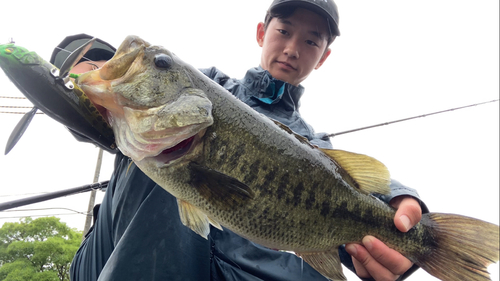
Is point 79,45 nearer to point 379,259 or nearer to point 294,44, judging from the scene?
point 294,44

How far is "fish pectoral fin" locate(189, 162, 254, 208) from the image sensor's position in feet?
4.45

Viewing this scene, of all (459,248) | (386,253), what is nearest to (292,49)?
(386,253)

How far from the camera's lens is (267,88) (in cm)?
267

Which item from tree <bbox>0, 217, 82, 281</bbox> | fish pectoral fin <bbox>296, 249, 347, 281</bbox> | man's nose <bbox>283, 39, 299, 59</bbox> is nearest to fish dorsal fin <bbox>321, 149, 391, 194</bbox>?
fish pectoral fin <bbox>296, 249, 347, 281</bbox>

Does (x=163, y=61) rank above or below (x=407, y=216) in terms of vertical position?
above

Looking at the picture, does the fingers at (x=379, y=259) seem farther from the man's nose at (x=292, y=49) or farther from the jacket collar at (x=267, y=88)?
the man's nose at (x=292, y=49)

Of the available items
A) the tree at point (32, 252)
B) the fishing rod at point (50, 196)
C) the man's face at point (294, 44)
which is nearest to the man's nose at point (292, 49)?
the man's face at point (294, 44)

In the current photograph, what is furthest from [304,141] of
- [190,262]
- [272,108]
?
[272,108]

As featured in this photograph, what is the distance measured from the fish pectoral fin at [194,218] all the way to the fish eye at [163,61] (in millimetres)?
690

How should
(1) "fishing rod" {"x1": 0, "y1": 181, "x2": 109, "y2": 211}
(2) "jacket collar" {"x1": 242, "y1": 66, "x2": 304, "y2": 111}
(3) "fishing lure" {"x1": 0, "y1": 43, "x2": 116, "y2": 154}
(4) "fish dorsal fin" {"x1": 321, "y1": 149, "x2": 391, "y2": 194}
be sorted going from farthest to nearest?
(1) "fishing rod" {"x1": 0, "y1": 181, "x2": 109, "y2": 211}, (2) "jacket collar" {"x1": 242, "y1": 66, "x2": 304, "y2": 111}, (4) "fish dorsal fin" {"x1": 321, "y1": 149, "x2": 391, "y2": 194}, (3) "fishing lure" {"x1": 0, "y1": 43, "x2": 116, "y2": 154}

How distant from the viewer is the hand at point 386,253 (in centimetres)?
163

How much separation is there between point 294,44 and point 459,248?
6.67ft

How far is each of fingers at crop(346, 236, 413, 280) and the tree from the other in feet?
68.2

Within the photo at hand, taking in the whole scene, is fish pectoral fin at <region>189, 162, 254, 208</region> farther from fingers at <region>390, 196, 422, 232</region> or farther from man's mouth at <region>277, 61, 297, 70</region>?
man's mouth at <region>277, 61, 297, 70</region>
